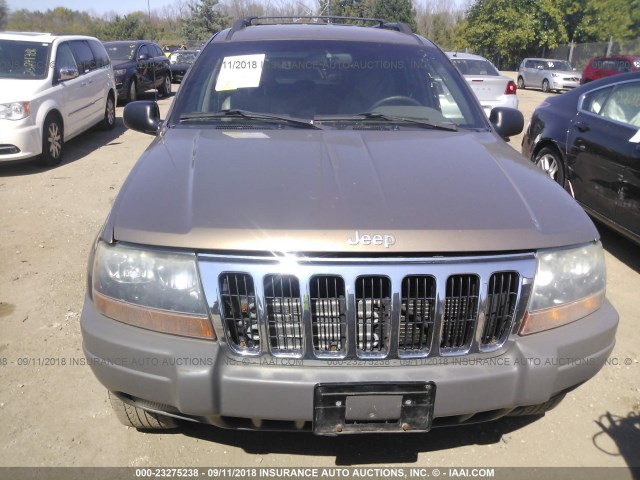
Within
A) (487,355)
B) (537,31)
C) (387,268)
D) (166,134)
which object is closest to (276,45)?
(166,134)

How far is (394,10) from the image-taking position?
158ft

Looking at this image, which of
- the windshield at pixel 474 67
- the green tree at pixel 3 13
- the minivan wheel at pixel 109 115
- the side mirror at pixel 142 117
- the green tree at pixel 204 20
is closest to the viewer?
the side mirror at pixel 142 117

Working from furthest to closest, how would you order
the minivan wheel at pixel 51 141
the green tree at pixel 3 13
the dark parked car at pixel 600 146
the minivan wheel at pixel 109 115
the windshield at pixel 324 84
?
the green tree at pixel 3 13 → the minivan wheel at pixel 109 115 → the minivan wheel at pixel 51 141 → the dark parked car at pixel 600 146 → the windshield at pixel 324 84

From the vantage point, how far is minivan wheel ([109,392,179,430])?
245 centimetres

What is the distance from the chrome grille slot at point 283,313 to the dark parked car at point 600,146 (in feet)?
11.1

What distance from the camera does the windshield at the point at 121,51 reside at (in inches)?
579

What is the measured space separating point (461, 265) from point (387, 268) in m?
0.27

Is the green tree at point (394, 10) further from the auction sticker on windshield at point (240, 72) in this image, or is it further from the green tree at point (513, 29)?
the auction sticker on windshield at point (240, 72)

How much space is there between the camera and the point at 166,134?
3025 millimetres

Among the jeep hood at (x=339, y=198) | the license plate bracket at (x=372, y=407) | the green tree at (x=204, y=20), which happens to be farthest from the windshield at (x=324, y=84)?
the green tree at (x=204, y=20)

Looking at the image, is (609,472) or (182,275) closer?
(182,275)

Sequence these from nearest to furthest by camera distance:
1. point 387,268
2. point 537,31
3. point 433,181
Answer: point 387,268, point 433,181, point 537,31

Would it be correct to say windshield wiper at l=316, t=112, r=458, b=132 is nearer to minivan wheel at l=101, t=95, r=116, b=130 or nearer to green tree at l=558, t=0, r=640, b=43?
minivan wheel at l=101, t=95, r=116, b=130

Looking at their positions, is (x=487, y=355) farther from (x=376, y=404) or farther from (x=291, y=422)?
(x=291, y=422)
